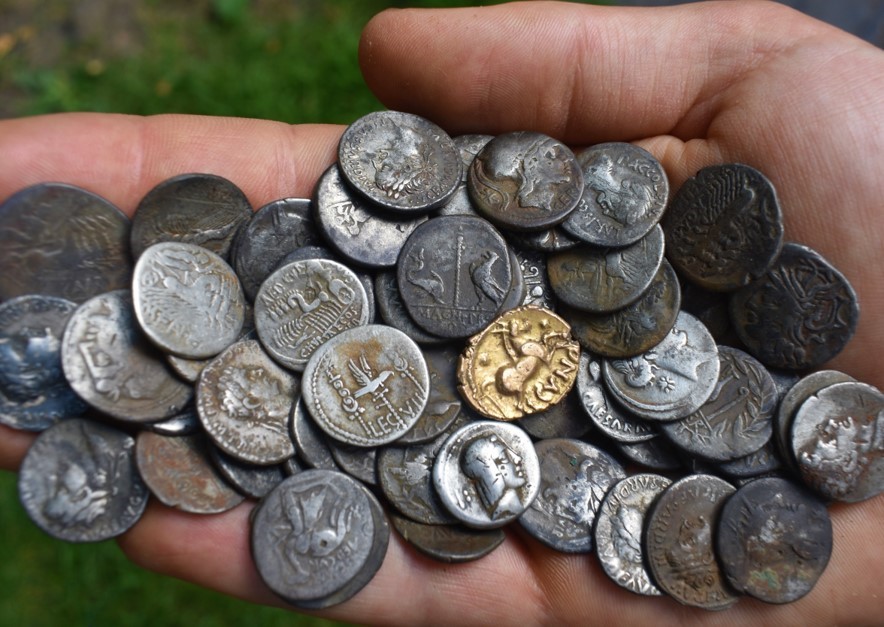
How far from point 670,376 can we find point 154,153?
2.37 meters

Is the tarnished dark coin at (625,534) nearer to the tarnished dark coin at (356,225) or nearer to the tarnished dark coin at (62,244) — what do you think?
the tarnished dark coin at (356,225)

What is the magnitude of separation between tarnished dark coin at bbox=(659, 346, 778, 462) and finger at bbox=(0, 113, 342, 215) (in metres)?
1.94

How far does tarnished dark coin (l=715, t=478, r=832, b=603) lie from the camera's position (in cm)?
281

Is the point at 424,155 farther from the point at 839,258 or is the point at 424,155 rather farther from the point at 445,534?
the point at 839,258

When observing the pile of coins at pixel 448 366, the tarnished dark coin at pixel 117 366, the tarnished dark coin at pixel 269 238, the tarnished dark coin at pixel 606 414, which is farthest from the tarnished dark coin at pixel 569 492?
the tarnished dark coin at pixel 117 366

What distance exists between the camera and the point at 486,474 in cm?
280

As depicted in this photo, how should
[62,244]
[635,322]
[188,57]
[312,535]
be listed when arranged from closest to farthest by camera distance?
[312,535]
[62,244]
[635,322]
[188,57]

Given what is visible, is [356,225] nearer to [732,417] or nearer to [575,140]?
[575,140]

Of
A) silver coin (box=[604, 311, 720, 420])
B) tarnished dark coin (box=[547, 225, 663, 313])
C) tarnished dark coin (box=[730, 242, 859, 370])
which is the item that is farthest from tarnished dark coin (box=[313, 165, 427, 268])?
tarnished dark coin (box=[730, 242, 859, 370])

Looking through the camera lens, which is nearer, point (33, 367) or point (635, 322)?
point (33, 367)

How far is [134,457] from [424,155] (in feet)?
5.42

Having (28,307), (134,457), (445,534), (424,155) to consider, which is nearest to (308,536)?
(445,534)

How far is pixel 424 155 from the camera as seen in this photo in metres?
3.07

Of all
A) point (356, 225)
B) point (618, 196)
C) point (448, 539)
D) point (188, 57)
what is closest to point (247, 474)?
point (448, 539)
